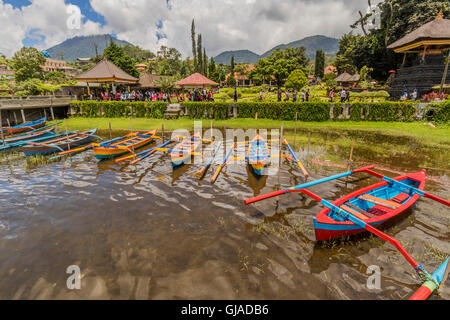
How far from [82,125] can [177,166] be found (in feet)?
53.8

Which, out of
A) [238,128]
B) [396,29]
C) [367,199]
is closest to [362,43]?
[396,29]

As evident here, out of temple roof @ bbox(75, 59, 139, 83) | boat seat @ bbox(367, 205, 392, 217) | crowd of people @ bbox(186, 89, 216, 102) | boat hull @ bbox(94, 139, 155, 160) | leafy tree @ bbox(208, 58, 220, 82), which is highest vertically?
leafy tree @ bbox(208, 58, 220, 82)

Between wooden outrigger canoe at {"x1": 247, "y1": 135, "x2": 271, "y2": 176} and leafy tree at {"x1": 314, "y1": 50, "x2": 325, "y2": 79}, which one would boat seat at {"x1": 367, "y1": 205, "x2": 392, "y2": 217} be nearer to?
wooden outrigger canoe at {"x1": 247, "y1": 135, "x2": 271, "y2": 176}

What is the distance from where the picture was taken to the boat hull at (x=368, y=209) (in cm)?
542

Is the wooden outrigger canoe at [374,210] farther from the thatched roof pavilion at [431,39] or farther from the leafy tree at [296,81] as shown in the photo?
the leafy tree at [296,81]

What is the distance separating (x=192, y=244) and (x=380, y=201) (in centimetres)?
600

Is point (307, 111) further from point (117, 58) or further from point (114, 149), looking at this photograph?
point (117, 58)

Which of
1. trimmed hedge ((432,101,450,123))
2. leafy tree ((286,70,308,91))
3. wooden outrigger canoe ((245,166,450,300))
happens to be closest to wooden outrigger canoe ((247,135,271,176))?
wooden outrigger canoe ((245,166,450,300))

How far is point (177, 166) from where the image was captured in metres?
11.2

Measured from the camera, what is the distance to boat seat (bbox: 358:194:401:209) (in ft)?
22.1

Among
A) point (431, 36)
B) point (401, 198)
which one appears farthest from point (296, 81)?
point (401, 198)

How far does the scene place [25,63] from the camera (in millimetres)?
52156

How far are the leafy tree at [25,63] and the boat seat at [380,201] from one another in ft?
236

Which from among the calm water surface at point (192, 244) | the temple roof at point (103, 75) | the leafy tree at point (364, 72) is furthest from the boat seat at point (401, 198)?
the leafy tree at point (364, 72)
